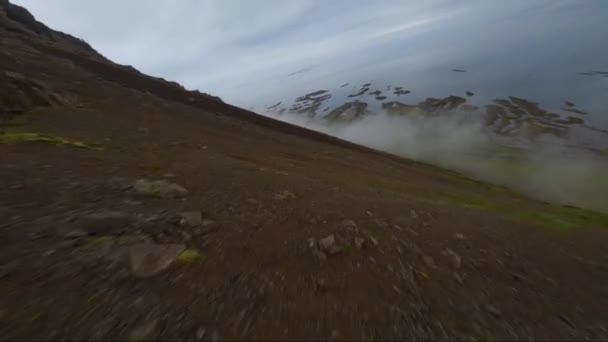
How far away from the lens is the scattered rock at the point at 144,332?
2.89 meters

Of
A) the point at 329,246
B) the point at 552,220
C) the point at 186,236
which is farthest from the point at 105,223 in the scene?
the point at 552,220

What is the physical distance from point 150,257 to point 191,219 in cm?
163

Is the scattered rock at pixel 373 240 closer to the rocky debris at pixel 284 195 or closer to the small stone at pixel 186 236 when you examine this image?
the rocky debris at pixel 284 195

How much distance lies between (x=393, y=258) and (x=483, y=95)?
7387 inches

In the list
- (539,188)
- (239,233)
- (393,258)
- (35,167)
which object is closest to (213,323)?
(239,233)

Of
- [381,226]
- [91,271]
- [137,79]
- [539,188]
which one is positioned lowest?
[539,188]

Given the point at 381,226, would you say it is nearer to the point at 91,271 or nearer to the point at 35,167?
the point at 91,271

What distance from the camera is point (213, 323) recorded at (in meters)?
3.26

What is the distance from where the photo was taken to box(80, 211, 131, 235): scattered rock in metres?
4.82

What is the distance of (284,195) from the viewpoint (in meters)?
9.72

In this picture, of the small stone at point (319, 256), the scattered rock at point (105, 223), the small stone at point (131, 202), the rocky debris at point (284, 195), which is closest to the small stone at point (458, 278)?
the small stone at point (319, 256)

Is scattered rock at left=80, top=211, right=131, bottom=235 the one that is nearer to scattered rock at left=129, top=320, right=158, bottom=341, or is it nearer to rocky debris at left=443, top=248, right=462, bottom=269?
scattered rock at left=129, top=320, right=158, bottom=341

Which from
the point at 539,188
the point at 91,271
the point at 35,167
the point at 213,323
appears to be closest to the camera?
the point at 213,323

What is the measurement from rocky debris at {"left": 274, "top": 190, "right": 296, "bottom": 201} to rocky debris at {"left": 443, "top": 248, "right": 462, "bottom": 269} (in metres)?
5.29
